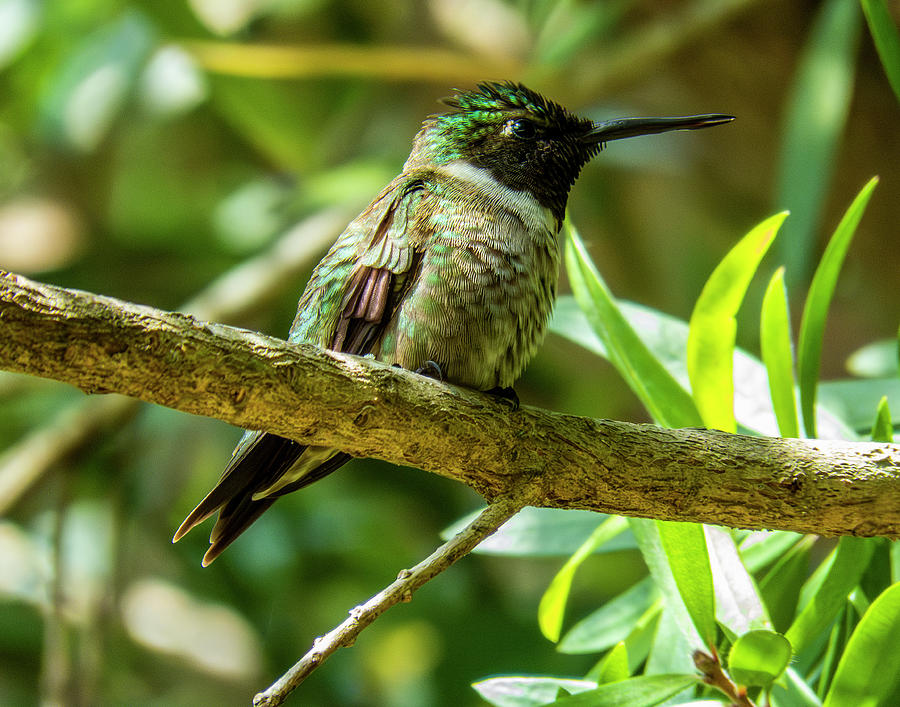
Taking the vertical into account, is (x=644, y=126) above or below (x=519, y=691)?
above

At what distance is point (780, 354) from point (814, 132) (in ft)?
5.32

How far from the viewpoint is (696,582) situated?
153 centimetres

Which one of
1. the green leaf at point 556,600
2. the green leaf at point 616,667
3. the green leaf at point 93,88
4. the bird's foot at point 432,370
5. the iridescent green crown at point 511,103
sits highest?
the green leaf at point 93,88

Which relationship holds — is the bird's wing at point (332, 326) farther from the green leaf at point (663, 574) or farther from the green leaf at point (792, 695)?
the green leaf at point (792, 695)

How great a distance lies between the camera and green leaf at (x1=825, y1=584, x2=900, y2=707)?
142 cm

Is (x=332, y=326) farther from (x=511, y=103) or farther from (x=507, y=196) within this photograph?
(x=511, y=103)

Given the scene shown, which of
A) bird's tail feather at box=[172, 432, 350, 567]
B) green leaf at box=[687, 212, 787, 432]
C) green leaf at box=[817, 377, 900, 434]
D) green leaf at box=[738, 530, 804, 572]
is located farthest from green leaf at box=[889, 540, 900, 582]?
bird's tail feather at box=[172, 432, 350, 567]

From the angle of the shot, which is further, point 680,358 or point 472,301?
point 680,358

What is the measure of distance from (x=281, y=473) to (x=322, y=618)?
9.78 feet

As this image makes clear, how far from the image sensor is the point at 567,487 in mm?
1556

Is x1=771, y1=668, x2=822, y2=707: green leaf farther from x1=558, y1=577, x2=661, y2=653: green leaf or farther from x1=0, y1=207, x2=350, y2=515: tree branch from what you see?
x1=0, y1=207, x2=350, y2=515: tree branch

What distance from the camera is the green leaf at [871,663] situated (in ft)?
4.66

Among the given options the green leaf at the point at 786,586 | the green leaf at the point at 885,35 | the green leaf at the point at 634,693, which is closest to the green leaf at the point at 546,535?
the green leaf at the point at 786,586

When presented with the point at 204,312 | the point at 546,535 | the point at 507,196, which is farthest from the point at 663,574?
the point at 204,312
